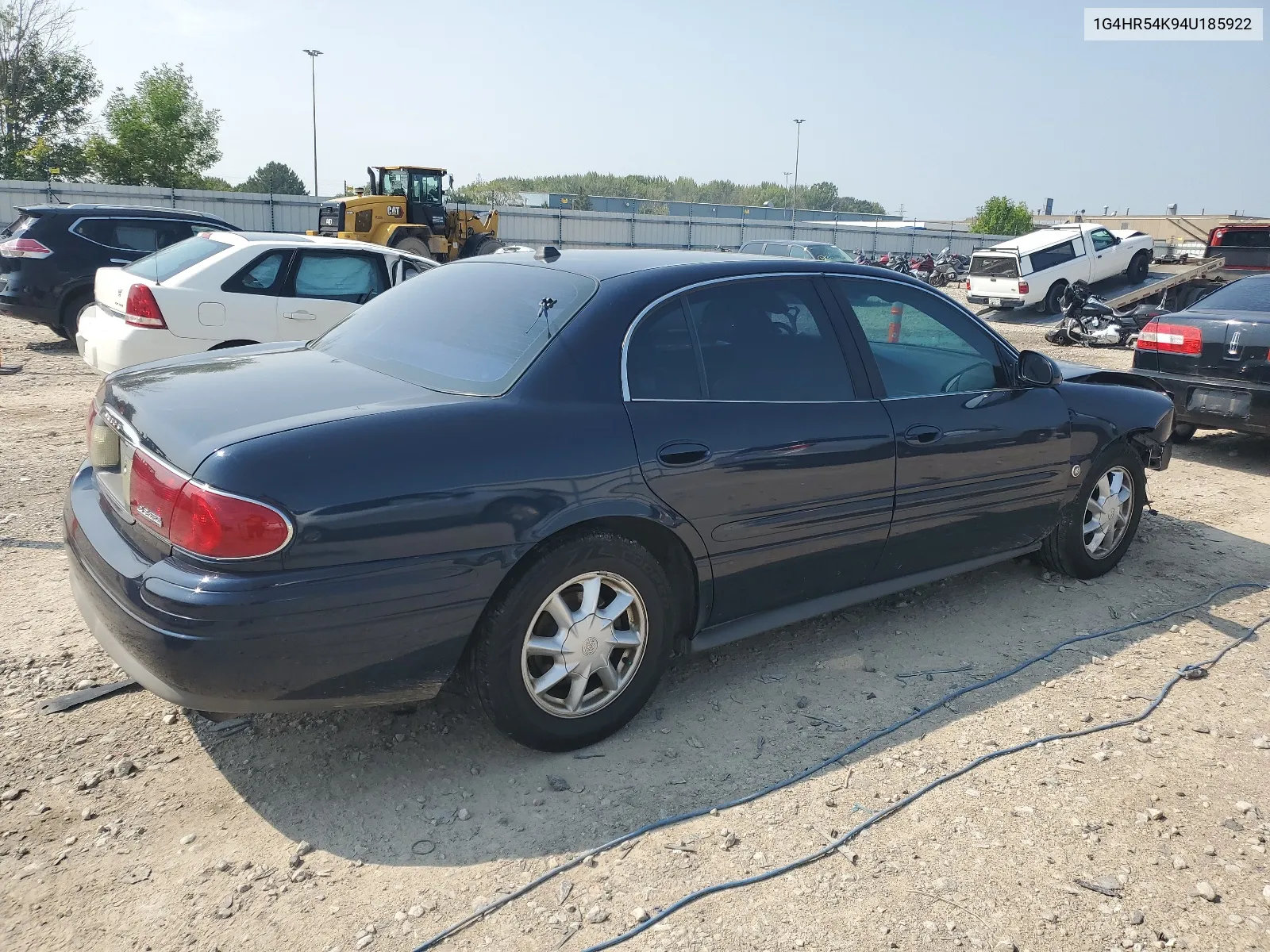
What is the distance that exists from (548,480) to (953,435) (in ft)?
6.53

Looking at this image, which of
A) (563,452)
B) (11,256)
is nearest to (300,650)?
(563,452)

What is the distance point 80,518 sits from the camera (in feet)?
10.3

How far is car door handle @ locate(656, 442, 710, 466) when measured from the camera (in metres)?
3.21

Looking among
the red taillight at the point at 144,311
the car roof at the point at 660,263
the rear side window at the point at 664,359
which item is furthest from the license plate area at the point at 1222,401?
the red taillight at the point at 144,311

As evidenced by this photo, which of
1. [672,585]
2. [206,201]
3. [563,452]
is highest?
[206,201]

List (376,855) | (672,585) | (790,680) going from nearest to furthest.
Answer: (376,855)
(672,585)
(790,680)

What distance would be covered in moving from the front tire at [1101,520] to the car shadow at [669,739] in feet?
1.04

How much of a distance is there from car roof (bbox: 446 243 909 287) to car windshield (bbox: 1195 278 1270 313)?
5425 millimetres

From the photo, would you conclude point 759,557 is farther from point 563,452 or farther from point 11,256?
point 11,256

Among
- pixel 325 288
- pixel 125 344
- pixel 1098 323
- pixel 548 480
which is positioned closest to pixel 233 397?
pixel 548 480

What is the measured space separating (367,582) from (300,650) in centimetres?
25

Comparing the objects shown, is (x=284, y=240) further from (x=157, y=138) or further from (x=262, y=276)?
(x=157, y=138)

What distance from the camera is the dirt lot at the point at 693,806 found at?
249 cm

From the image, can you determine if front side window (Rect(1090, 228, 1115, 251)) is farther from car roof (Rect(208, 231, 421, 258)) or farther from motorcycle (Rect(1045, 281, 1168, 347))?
car roof (Rect(208, 231, 421, 258))
